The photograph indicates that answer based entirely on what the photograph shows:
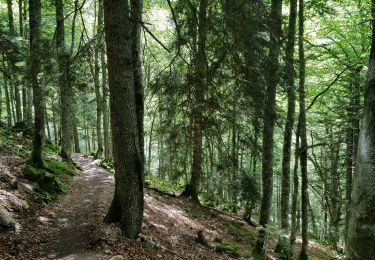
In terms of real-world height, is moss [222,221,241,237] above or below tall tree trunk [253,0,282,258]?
below

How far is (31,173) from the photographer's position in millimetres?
9266

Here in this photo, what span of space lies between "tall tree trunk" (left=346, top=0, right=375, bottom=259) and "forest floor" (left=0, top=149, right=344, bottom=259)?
193 inches

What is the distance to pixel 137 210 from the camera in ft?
22.7

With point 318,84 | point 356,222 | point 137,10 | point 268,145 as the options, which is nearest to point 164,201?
point 268,145

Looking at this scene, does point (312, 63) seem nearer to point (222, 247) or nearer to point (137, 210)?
point (222, 247)

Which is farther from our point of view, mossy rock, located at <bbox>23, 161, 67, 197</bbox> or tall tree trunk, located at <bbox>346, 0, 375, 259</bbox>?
mossy rock, located at <bbox>23, 161, 67, 197</bbox>

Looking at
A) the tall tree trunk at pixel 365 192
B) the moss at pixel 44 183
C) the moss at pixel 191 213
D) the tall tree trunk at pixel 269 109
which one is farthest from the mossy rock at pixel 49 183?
the tall tree trunk at pixel 365 192

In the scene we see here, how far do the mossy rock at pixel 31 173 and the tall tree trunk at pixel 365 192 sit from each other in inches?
365

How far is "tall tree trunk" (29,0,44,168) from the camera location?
7.99m

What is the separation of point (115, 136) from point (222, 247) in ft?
16.7

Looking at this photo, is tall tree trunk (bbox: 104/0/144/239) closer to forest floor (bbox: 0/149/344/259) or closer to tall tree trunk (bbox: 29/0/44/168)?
forest floor (bbox: 0/149/344/259)

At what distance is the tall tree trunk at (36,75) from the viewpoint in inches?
315

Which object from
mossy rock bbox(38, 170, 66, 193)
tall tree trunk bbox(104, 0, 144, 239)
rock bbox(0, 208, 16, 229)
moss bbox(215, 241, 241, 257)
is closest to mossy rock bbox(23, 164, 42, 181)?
mossy rock bbox(38, 170, 66, 193)

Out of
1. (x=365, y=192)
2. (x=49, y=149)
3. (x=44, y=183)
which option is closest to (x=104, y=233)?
(x=44, y=183)
